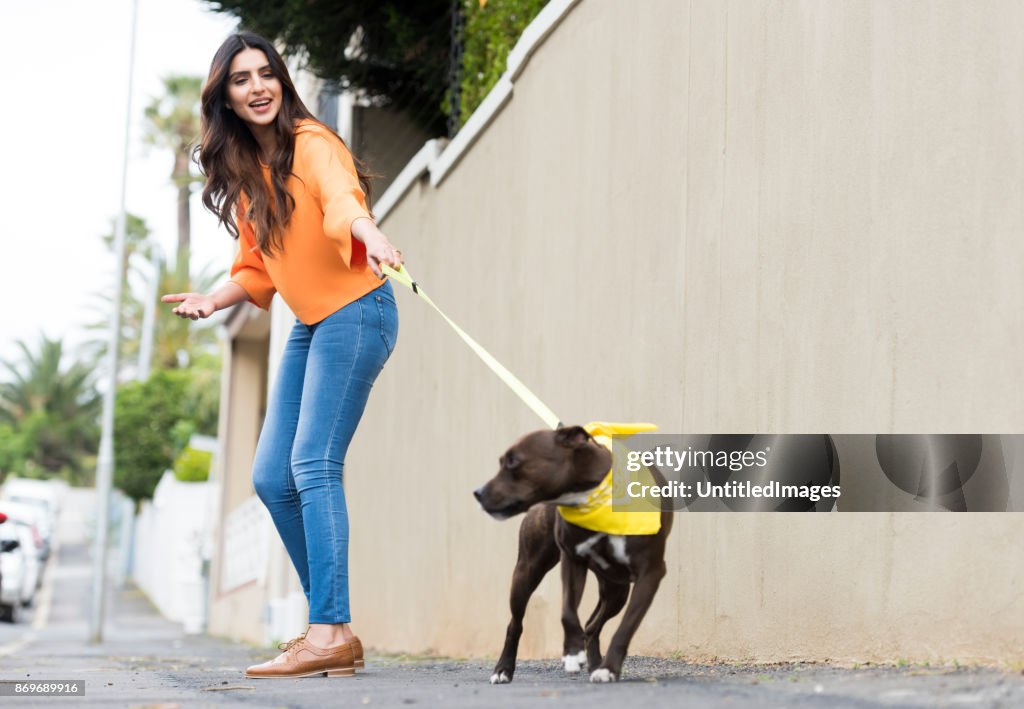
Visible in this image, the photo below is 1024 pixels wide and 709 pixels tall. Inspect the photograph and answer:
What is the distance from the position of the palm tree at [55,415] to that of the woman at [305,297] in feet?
221

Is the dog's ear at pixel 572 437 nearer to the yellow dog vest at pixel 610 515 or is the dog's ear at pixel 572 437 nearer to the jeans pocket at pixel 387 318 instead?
the yellow dog vest at pixel 610 515

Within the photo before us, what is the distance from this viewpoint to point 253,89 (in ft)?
14.9

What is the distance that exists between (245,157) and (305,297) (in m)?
0.56

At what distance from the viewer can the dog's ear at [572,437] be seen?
12.3 ft

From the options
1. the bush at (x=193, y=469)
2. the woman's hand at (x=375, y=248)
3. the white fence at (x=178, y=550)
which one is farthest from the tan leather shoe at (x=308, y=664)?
the bush at (x=193, y=469)

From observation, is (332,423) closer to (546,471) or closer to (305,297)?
(305,297)

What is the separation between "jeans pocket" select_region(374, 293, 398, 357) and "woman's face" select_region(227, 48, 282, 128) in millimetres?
732

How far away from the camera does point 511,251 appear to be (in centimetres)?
723

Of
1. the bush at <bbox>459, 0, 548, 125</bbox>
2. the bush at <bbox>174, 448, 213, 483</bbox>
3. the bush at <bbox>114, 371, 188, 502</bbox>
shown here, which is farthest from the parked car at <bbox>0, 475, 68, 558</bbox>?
the bush at <bbox>459, 0, 548, 125</bbox>

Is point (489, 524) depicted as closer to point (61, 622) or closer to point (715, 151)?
point (715, 151)

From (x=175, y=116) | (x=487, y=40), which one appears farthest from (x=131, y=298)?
(x=487, y=40)

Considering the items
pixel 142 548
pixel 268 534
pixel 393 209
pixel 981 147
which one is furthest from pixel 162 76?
pixel 981 147

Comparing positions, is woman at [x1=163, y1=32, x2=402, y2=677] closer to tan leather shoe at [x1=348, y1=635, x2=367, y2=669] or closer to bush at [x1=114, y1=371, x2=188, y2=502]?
tan leather shoe at [x1=348, y1=635, x2=367, y2=669]

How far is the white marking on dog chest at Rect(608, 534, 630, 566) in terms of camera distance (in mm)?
3725
